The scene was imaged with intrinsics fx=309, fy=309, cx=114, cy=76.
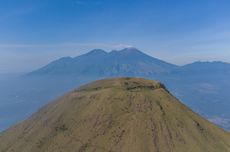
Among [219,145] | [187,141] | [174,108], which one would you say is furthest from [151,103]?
[219,145]

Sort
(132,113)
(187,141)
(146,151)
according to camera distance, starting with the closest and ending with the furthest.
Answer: (146,151) < (187,141) < (132,113)

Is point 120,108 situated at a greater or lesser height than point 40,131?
greater

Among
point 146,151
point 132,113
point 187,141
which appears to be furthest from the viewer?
point 132,113

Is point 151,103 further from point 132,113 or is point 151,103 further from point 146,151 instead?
point 146,151

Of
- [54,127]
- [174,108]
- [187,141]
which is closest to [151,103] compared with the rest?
[174,108]

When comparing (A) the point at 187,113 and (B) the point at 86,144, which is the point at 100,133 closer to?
(B) the point at 86,144

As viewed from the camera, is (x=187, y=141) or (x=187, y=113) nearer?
(x=187, y=141)
